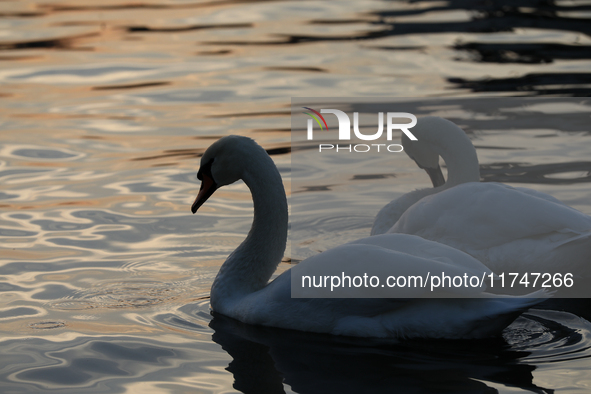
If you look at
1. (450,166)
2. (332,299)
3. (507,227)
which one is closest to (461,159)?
(450,166)

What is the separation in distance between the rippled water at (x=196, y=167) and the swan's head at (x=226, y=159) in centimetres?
74

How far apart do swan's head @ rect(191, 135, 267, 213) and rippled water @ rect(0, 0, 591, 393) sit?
29.0 inches

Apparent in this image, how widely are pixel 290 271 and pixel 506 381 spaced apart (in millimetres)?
1344

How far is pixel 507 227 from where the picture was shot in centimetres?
581

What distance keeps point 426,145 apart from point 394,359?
291 centimetres

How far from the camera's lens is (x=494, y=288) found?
19.9 ft

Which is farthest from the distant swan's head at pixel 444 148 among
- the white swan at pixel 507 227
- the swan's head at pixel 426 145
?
the white swan at pixel 507 227

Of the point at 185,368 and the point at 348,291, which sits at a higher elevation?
the point at 348,291

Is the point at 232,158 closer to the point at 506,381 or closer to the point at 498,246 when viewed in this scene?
the point at 498,246

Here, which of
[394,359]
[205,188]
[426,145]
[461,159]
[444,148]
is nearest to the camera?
[394,359]

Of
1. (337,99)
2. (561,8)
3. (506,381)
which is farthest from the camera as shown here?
(561,8)

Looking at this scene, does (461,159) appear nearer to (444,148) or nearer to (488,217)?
(444,148)

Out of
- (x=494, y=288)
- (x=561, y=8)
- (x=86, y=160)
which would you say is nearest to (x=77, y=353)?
(x=494, y=288)

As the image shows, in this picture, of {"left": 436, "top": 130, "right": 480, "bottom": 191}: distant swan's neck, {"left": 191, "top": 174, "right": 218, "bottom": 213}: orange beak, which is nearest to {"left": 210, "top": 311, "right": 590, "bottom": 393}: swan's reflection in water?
{"left": 191, "top": 174, "right": 218, "bottom": 213}: orange beak
